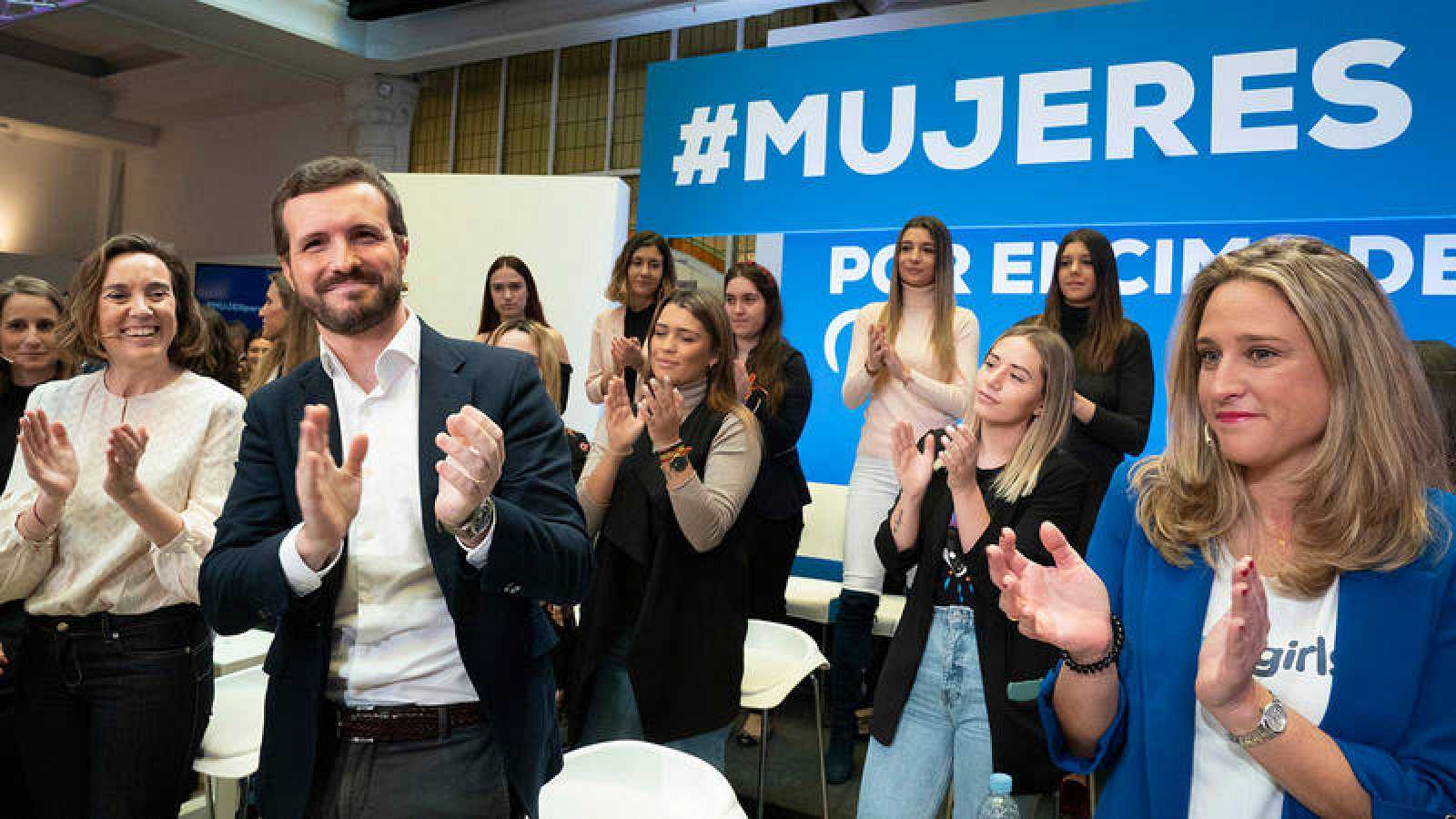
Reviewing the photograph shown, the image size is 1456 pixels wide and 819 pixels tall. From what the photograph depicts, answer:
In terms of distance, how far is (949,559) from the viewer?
100 inches

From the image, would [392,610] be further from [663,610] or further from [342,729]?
[663,610]

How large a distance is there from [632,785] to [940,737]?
77 centimetres

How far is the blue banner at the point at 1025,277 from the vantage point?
4.66m

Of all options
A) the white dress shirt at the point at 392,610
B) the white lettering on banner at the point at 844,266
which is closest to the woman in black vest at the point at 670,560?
the white dress shirt at the point at 392,610

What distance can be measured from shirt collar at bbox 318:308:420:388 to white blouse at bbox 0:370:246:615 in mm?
751

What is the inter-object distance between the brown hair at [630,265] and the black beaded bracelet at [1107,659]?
3.32 meters

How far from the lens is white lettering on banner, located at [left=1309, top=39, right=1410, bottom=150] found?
13.6 feet

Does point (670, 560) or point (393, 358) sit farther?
point (670, 560)

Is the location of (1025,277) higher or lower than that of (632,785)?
higher

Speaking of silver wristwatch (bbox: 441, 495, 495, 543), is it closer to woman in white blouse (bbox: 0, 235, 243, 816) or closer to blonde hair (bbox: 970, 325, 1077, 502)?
woman in white blouse (bbox: 0, 235, 243, 816)

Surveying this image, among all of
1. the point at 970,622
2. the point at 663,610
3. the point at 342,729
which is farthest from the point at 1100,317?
the point at 342,729

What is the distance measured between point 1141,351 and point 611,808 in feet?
8.32

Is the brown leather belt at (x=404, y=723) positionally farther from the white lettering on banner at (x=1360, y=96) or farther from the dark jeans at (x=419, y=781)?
the white lettering on banner at (x=1360, y=96)

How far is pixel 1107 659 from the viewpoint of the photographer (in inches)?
57.6
